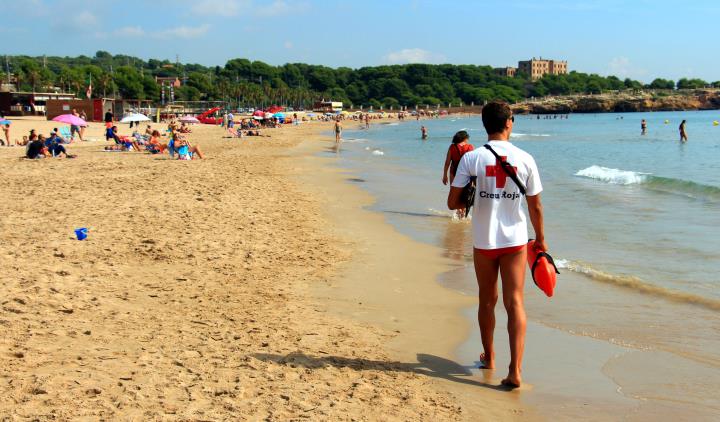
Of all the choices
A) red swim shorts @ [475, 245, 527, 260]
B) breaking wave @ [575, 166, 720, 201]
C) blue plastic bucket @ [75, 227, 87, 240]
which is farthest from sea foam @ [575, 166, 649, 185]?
red swim shorts @ [475, 245, 527, 260]

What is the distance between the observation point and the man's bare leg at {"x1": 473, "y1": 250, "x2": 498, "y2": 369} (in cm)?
425

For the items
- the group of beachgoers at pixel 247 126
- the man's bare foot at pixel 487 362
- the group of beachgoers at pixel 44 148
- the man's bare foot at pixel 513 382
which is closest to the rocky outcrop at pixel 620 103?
the group of beachgoers at pixel 247 126

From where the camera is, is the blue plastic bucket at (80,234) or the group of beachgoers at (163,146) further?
the group of beachgoers at (163,146)

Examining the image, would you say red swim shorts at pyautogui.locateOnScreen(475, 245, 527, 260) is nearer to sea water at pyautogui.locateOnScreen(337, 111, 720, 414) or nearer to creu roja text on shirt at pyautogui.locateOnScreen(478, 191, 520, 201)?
creu roja text on shirt at pyautogui.locateOnScreen(478, 191, 520, 201)

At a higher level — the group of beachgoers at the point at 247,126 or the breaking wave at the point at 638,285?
the group of beachgoers at the point at 247,126

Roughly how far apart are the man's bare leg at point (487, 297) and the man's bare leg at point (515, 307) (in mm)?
78

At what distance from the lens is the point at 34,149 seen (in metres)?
20.0

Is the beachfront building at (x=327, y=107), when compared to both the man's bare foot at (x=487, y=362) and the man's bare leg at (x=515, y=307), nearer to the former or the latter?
the man's bare foot at (x=487, y=362)

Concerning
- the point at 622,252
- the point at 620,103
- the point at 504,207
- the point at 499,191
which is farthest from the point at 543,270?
the point at 620,103

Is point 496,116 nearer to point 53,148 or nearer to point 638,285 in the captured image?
point 638,285

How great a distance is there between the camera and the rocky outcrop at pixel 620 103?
174625mm

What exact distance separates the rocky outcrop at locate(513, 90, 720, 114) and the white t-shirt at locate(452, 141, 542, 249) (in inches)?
6932

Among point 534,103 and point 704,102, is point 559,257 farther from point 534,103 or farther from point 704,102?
point 704,102

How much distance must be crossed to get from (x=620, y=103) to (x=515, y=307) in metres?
189
